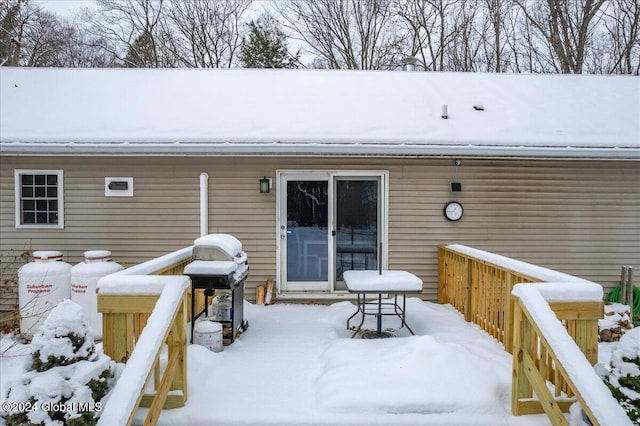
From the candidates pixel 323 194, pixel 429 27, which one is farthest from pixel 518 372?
pixel 429 27

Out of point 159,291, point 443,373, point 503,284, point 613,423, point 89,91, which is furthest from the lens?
point 89,91

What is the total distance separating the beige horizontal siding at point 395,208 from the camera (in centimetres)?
626

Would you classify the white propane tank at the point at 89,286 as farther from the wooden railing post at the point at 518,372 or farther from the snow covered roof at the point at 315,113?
the wooden railing post at the point at 518,372

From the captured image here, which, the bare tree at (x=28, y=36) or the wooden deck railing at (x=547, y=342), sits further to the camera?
the bare tree at (x=28, y=36)

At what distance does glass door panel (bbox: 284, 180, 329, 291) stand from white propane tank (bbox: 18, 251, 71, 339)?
2.95 m

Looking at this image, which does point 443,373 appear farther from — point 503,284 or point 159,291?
point 159,291

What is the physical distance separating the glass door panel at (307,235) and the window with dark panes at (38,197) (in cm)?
327

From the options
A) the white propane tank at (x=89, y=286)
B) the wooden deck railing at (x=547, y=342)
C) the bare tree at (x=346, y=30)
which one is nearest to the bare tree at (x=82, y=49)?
the bare tree at (x=346, y=30)

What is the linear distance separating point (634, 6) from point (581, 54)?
2093 mm

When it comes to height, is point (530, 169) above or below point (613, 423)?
above

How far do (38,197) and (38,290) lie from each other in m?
1.42

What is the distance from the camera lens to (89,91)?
7660 mm

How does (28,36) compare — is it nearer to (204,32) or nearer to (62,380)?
(204,32)

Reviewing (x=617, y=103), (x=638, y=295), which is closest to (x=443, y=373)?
(x=638, y=295)
